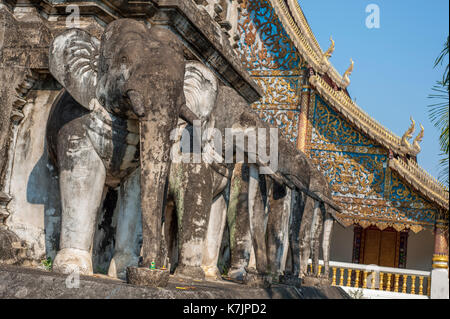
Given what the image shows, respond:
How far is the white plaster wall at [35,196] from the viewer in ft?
11.2

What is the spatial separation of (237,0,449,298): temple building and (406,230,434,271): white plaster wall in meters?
2.50

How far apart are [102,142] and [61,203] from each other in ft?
1.22

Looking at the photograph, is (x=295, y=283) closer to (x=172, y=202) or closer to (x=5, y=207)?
(x=172, y=202)

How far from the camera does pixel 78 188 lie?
311 cm

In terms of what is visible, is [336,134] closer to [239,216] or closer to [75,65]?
[239,216]

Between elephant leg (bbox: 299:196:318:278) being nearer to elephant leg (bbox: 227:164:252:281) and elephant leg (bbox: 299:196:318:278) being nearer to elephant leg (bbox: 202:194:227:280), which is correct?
elephant leg (bbox: 227:164:252:281)

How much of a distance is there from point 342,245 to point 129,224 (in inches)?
482

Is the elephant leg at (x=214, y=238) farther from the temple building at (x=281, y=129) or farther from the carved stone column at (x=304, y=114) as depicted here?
the carved stone column at (x=304, y=114)

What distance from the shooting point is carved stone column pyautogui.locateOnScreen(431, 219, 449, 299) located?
10.5 meters

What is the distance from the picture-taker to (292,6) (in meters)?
12.1

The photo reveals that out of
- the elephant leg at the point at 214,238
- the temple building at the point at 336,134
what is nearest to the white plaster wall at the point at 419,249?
the temple building at the point at 336,134

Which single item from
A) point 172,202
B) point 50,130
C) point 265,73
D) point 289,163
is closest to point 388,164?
point 265,73

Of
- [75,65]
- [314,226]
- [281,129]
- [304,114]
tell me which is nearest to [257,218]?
[75,65]

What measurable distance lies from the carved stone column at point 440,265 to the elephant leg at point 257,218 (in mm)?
7315
